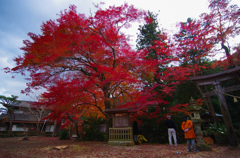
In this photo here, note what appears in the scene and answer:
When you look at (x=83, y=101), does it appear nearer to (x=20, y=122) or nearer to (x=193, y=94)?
(x=193, y=94)

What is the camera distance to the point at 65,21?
10.2 meters

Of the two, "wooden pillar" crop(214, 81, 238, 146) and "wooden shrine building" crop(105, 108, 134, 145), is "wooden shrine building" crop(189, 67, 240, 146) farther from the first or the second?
"wooden shrine building" crop(105, 108, 134, 145)

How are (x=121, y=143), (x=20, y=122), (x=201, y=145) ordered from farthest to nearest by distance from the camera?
(x=20, y=122)
(x=121, y=143)
(x=201, y=145)

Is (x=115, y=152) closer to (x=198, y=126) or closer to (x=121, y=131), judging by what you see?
(x=121, y=131)

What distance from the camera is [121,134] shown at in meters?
8.77

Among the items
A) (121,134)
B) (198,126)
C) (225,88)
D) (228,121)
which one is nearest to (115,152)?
(121,134)

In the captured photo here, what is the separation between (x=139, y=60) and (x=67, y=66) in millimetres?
5540

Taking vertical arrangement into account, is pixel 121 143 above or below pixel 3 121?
below

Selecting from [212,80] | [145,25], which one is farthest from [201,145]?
[145,25]

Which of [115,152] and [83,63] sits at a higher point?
[83,63]

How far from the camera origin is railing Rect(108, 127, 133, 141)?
28.1 feet

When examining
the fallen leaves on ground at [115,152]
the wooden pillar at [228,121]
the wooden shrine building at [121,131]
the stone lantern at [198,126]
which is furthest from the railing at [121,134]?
the wooden pillar at [228,121]

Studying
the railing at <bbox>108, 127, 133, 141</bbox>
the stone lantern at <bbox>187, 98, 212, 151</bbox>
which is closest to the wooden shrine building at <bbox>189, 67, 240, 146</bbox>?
the stone lantern at <bbox>187, 98, 212, 151</bbox>

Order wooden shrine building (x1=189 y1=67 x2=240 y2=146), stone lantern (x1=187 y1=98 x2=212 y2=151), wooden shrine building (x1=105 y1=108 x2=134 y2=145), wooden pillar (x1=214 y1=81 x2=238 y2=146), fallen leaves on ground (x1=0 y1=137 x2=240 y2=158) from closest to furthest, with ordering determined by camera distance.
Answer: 1. fallen leaves on ground (x1=0 y1=137 x2=240 y2=158)
2. stone lantern (x1=187 y1=98 x2=212 y2=151)
3. wooden pillar (x1=214 y1=81 x2=238 y2=146)
4. wooden shrine building (x1=189 y1=67 x2=240 y2=146)
5. wooden shrine building (x1=105 y1=108 x2=134 y2=145)
